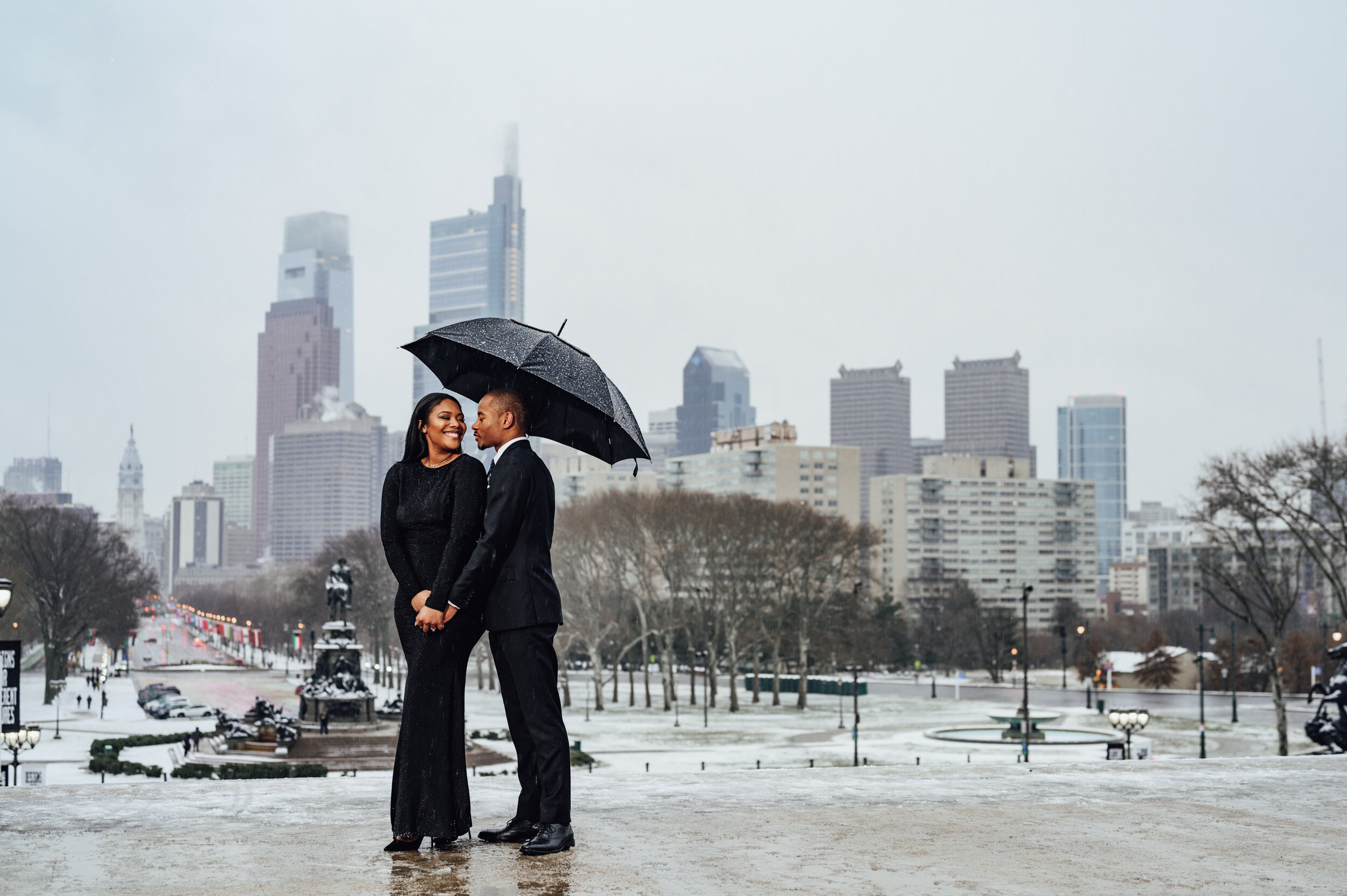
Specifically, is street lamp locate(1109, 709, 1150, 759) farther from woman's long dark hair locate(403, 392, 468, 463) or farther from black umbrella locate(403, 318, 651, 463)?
woman's long dark hair locate(403, 392, 468, 463)

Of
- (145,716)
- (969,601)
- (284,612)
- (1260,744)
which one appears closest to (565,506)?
(145,716)

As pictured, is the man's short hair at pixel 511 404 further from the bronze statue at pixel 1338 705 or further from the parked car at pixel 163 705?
the parked car at pixel 163 705

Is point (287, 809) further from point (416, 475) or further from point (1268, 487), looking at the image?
point (1268, 487)

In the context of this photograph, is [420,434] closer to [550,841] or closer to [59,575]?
[550,841]

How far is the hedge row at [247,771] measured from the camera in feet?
107

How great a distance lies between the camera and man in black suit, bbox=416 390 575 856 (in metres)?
7.46

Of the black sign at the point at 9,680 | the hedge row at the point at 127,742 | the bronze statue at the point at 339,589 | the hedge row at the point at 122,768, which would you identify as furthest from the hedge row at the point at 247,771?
the bronze statue at the point at 339,589

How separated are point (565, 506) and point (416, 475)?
70531 mm

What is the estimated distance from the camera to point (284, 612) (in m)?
128

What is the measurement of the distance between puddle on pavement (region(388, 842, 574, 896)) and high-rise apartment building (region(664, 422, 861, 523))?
171936 mm

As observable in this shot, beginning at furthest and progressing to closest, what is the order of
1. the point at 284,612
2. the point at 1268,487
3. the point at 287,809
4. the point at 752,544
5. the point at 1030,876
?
the point at 284,612
the point at 752,544
the point at 1268,487
the point at 287,809
the point at 1030,876

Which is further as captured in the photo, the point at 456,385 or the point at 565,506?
the point at 565,506

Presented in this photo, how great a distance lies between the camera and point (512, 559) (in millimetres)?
7637

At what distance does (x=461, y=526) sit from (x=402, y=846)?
1836 mm
